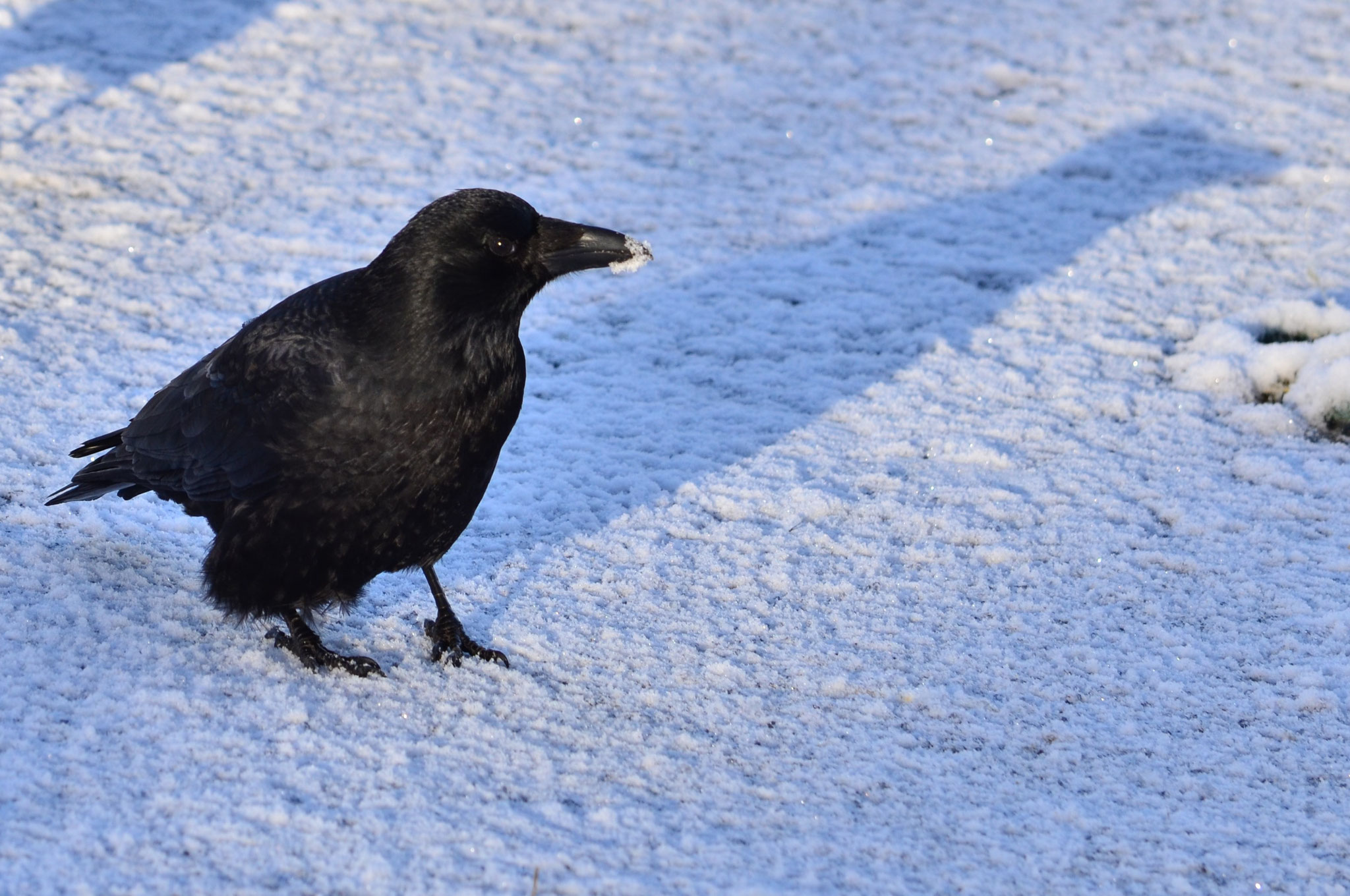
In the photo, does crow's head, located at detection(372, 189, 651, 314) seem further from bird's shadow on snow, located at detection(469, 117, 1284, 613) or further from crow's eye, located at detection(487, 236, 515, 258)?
bird's shadow on snow, located at detection(469, 117, 1284, 613)

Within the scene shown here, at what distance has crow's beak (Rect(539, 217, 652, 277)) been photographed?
3611mm

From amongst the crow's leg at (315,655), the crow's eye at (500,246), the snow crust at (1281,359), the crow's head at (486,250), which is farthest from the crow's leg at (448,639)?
the snow crust at (1281,359)

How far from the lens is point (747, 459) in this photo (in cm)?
493

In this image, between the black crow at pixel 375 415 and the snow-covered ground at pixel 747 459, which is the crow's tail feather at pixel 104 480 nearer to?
the snow-covered ground at pixel 747 459

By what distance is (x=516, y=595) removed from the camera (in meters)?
4.05

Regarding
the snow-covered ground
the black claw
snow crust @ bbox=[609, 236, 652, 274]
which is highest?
snow crust @ bbox=[609, 236, 652, 274]

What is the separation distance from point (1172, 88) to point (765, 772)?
6.43m

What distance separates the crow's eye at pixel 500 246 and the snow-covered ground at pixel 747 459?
1.10m

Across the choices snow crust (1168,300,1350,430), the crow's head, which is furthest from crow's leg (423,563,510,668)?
snow crust (1168,300,1350,430)

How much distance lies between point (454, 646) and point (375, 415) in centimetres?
72

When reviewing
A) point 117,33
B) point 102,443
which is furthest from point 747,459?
point 117,33

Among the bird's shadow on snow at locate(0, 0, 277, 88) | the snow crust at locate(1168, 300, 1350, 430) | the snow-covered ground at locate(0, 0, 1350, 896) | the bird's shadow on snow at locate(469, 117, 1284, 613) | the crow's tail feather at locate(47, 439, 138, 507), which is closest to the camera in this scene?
the snow-covered ground at locate(0, 0, 1350, 896)

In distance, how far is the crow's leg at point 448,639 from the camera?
3.67 metres

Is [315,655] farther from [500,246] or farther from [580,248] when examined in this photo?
[580,248]
